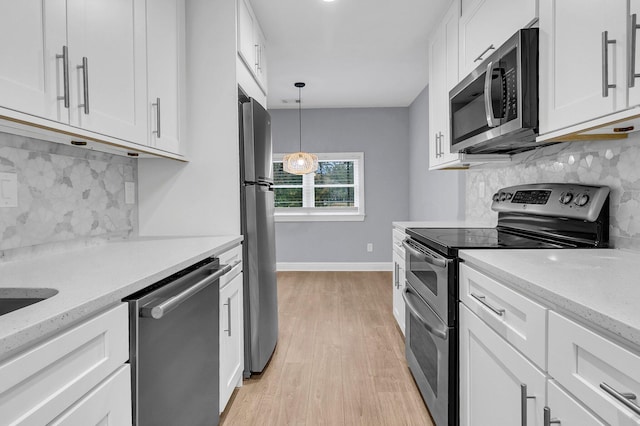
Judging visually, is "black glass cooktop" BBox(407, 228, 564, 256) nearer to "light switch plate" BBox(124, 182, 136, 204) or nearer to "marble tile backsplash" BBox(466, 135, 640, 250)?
"marble tile backsplash" BBox(466, 135, 640, 250)

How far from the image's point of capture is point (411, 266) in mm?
2090

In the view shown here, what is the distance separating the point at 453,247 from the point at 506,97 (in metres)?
0.69

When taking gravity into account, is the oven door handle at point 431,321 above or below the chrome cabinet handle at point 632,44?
below

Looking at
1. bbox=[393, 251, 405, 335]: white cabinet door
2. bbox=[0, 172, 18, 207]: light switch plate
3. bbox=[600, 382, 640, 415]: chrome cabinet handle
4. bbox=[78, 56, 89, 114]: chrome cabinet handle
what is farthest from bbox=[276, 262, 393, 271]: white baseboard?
bbox=[600, 382, 640, 415]: chrome cabinet handle

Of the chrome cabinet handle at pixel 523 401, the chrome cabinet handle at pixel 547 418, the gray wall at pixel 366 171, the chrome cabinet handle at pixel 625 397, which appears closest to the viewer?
the chrome cabinet handle at pixel 625 397

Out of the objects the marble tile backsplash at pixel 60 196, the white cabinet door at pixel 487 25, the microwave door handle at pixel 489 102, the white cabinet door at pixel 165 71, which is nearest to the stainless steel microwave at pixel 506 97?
the microwave door handle at pixel 489 102

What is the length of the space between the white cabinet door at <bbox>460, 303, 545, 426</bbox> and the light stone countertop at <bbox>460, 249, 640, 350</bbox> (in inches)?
7.7

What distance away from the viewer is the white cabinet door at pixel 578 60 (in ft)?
3.51

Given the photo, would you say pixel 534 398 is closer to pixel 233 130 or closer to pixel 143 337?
pixel 143 337

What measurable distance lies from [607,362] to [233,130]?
6.38 ft

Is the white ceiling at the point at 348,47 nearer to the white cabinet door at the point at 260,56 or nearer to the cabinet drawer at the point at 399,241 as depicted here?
the white cabinet door at the point at 260,56

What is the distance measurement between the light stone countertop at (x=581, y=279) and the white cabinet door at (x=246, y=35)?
69.2 inches

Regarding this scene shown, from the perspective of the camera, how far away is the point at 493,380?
1170mm

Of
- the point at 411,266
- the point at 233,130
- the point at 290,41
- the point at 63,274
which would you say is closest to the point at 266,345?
the point at 411,266
